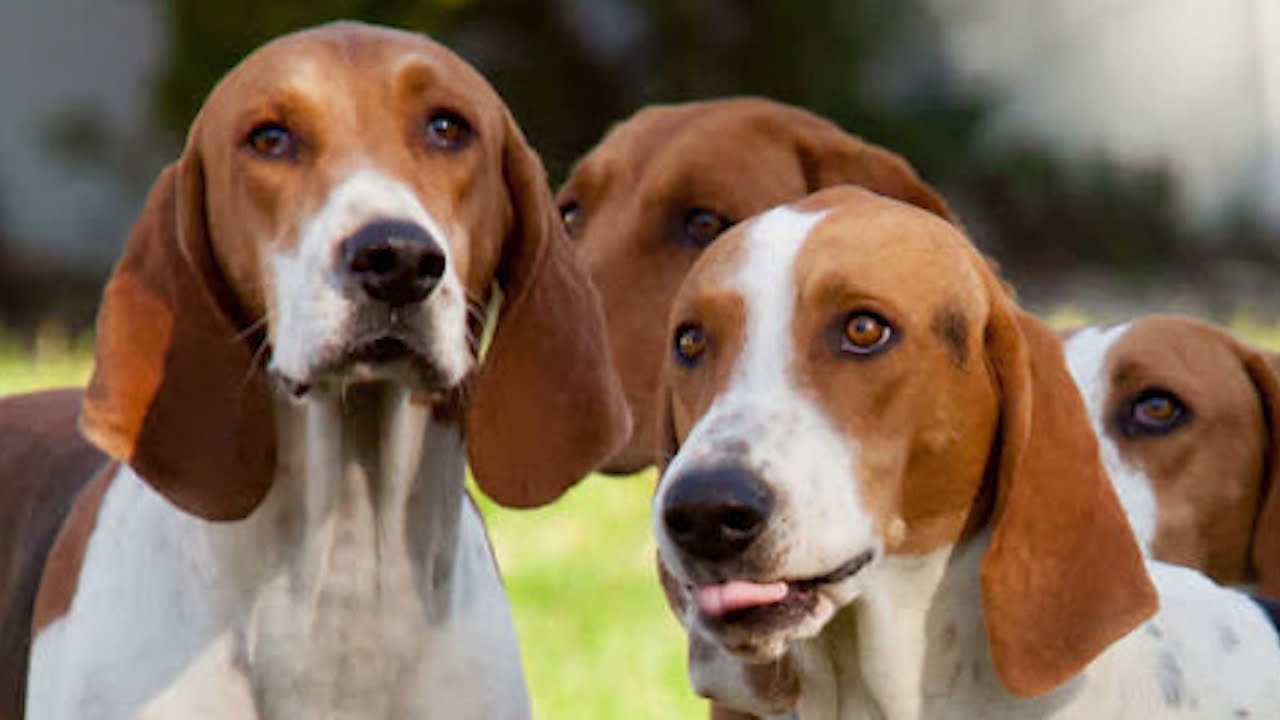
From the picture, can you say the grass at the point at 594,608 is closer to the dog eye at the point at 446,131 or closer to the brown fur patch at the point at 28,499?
the brown fur patch at the point at 28,499

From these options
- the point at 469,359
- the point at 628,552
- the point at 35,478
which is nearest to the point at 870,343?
the point at 469,359

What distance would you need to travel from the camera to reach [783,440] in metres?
4.62

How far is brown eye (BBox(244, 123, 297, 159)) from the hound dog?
834 millimetres

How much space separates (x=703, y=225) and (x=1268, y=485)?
5.20ft

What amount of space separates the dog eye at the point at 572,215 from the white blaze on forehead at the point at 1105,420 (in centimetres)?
140

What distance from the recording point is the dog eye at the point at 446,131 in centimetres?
536

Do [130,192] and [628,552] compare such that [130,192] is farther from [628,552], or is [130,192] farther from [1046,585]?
[1046,585]

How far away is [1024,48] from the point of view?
797 inches

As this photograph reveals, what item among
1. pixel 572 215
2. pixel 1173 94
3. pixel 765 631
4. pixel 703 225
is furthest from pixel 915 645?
pixel 1173 94

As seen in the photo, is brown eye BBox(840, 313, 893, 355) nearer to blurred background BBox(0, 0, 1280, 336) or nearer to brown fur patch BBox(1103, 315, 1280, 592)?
brown fur patch BBox(1103, 315, 1280, 592)

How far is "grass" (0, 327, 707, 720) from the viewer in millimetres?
8062

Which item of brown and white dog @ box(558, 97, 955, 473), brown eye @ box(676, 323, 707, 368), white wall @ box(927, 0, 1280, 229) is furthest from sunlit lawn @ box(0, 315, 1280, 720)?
white wall @ box(927, 0, 1280, 229)

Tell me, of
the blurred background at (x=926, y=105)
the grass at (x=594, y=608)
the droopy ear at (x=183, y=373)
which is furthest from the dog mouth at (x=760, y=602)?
the blurred background at (x=926, y=105)

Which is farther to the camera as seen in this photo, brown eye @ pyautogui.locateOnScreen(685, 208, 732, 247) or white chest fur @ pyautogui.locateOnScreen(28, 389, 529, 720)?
brown eye @ pyautogui.locateOnScreen(685, 208, 732, 247)
